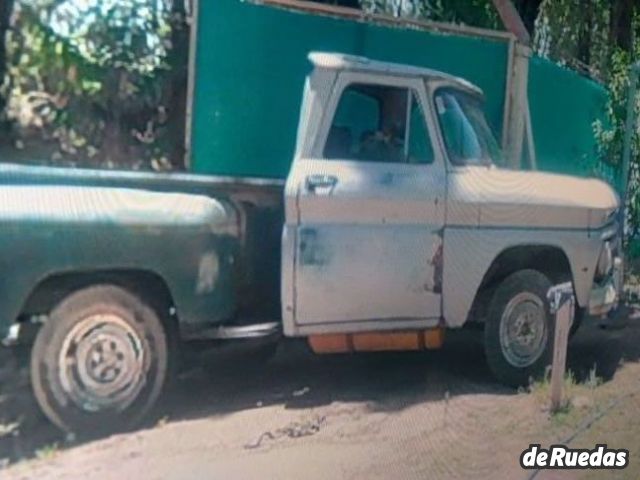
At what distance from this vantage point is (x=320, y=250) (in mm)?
5250

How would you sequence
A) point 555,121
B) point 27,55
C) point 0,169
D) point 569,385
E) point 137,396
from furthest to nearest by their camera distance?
point 555,121, point 27,55, point 569,385, point 137,396, point 0,169

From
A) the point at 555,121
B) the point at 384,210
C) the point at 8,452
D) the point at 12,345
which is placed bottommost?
the point at 8,452

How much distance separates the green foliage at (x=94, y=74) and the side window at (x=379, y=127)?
1.28 m

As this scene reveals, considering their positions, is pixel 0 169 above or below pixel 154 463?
→ above

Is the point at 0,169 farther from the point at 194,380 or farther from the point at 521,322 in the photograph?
the point at 521,322

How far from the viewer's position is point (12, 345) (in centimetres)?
Result: 472

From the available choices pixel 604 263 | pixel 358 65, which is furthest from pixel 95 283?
pixel 604 263

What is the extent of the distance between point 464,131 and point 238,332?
1.81 m

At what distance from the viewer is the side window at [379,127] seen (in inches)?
215

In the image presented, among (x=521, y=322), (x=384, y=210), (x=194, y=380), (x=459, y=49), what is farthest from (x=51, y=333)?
(x=459, y=49)

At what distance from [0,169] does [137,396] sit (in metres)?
1.29

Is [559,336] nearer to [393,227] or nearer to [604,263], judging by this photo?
[604,263]

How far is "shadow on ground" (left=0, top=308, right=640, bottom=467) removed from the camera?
536 centimetres

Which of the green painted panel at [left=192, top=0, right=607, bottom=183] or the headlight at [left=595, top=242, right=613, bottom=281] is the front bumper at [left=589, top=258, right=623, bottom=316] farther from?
the green painted panel at [left=192, top=0, right=607, bottom=183]
